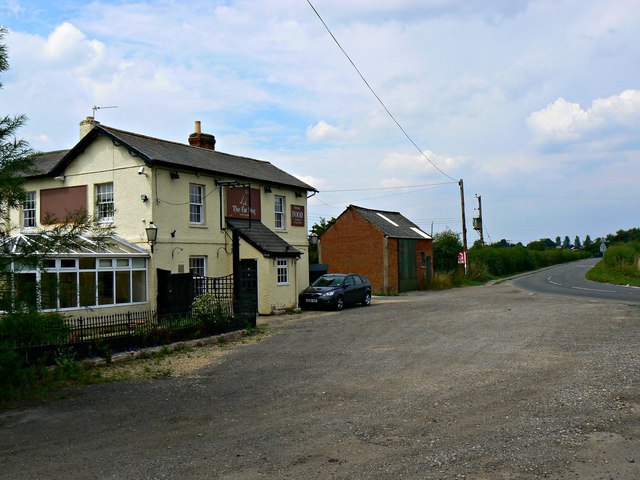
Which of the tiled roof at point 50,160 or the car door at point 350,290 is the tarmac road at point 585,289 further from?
the tiled roof at point 50,160

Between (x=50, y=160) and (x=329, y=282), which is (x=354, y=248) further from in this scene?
(x=50, y=160)

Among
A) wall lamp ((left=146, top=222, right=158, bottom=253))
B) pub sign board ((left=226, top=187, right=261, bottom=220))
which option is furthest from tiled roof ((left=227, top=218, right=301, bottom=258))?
wall lamp ((left=146, top=222, right=158, bottom=253))

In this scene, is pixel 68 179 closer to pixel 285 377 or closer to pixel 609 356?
pixel 285 377

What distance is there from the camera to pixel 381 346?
1410cm

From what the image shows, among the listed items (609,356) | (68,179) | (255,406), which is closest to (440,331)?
(609,356)

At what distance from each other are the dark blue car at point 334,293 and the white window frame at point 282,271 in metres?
1.15

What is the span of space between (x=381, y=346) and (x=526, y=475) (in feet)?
28.1

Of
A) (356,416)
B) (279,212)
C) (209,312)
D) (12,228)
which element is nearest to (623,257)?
(279,212)

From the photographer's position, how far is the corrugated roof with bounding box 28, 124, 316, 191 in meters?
21.1

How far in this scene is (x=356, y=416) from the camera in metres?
7.83

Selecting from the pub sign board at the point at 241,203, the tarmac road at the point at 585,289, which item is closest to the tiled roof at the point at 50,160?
the pub sign board at the point at 241,203

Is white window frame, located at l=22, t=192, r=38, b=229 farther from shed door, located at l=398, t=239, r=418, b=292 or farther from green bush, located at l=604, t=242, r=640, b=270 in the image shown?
green bush, located at l=604, t=242, r=640, b=270

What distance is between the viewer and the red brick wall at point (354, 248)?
3709cm

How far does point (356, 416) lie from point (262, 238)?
664 inches
